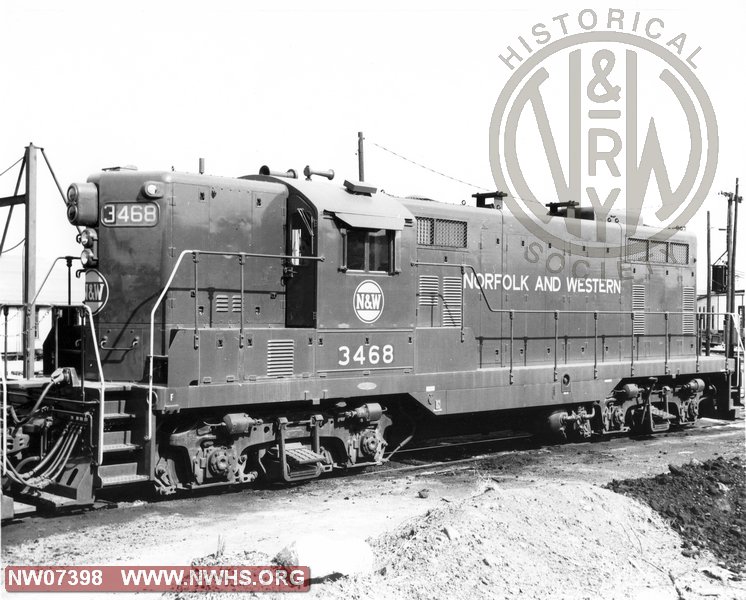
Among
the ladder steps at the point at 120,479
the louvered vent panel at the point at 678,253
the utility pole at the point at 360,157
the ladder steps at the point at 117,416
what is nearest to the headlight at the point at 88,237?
the ladder steps at the point at 117,416

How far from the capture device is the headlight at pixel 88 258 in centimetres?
927

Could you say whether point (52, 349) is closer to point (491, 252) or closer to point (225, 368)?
point (225, 368)

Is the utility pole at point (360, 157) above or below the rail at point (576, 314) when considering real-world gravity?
above

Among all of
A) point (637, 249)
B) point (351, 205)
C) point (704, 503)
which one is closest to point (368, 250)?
point (351, 205)

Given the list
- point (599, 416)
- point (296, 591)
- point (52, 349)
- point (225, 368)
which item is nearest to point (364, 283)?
point (225, 368)

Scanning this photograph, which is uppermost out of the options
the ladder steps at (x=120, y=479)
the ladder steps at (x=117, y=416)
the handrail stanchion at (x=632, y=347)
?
the handrail stanchion at (x=632, y=347)

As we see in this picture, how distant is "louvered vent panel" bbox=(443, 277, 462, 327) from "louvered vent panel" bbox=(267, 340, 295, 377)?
3.11m

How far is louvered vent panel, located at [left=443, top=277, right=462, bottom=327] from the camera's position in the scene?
38.7 ft

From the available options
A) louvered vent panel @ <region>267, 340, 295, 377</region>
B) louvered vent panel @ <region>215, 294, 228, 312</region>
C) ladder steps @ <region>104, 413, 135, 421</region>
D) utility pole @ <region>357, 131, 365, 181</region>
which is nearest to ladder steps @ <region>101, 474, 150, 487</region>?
ladder steps @ <region>104, 413, 135, 421</region>

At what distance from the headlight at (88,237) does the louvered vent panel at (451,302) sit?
16.5 feet

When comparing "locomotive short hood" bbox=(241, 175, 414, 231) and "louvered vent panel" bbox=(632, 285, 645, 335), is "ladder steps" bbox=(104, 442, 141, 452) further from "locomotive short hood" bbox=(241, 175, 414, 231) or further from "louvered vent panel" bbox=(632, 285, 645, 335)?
"louvered vent panel" bbox=(632, 285, 645, 335)

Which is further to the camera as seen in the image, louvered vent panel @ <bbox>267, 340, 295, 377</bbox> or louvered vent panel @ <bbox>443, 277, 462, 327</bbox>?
louvered vent panel @ <bbox>443, 277, 462, 327</bbox>

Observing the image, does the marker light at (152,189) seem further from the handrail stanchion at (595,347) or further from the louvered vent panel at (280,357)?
the handrail stanchion at (595,347)

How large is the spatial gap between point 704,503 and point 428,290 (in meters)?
4.72
